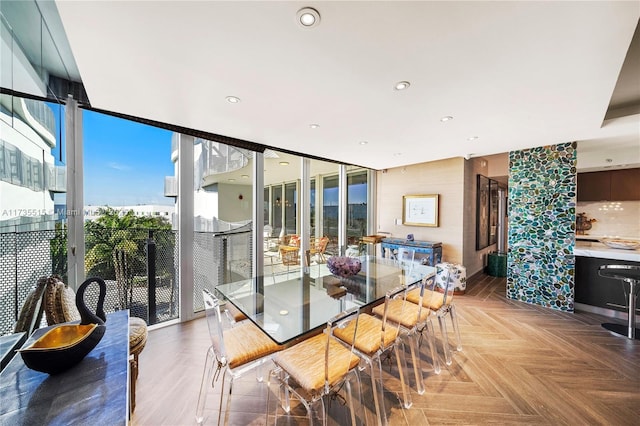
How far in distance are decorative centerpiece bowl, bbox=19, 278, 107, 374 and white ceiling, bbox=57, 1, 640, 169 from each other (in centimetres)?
143

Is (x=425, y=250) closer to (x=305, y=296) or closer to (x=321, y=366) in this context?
(x=305, y=296)

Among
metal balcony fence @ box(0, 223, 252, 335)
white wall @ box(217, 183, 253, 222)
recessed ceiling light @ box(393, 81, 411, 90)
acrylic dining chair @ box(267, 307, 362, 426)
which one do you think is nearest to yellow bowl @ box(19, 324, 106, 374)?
metal balcony fence @ box(0, 223, 252, 335)

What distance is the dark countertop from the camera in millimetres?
854

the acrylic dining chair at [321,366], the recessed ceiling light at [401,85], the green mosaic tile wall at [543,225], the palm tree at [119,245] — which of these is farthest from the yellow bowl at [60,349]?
the green mosaic tile wall at [543,225]

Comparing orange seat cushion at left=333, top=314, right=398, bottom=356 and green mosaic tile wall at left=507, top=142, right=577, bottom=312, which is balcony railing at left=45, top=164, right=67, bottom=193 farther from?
green mosaic tile wall at left=507, top=142, right=577, bottom=312

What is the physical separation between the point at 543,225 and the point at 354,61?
4081 millimetres

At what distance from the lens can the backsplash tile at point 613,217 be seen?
4246mm

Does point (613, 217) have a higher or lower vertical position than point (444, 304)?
higher

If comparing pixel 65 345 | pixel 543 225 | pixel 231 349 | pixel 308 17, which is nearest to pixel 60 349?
pixel 65 345

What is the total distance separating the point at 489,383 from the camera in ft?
6.75

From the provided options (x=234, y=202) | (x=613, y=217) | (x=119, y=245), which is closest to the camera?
(x=119, y=245)

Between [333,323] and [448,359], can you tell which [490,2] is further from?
[448,359]

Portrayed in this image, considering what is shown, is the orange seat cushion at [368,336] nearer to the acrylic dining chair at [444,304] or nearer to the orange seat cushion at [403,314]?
the orange seat cushion at [403,314]

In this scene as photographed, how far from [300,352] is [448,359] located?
1621mm
